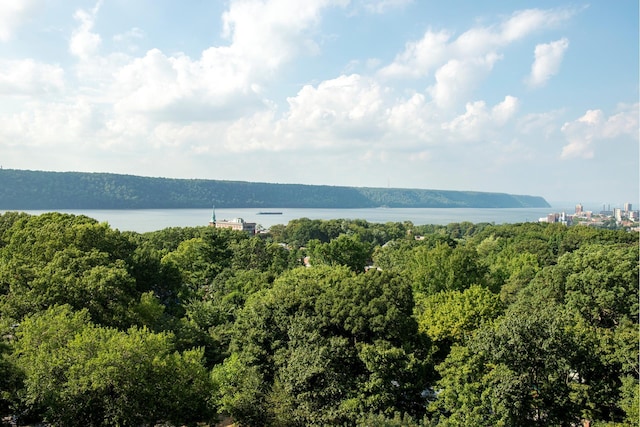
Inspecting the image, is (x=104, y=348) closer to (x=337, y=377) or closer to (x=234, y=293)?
(x=337, y=377)

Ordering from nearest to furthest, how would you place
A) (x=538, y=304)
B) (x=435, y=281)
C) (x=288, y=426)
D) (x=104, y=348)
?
(x=104, y=348), (x=288, y=426), (x=538, y=304), (x=435, y=281)

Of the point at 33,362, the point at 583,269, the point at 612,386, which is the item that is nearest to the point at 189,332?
the point at 33,362

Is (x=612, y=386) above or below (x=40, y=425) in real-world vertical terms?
above

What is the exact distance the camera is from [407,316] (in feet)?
63.9

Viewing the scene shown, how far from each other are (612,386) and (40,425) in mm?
19143

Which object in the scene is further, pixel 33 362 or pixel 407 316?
pixel 407 316

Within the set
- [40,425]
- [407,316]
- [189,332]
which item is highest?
[407,316]

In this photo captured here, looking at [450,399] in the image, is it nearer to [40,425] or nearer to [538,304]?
[538,304]

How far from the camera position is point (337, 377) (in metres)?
16.5

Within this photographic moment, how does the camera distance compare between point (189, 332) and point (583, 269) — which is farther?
point (583, 269)

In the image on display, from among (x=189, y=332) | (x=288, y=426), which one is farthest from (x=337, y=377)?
(x=189, y=332)

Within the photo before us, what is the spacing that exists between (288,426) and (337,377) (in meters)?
2.21

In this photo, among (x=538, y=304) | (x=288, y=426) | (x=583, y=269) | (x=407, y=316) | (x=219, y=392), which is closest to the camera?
(x=288, y=426)

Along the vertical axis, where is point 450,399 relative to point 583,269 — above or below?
below
